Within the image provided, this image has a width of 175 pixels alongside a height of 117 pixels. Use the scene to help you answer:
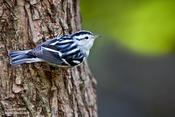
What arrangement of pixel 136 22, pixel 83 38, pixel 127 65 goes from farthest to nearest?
pixel 127 65
pixel 136 22
pixel 83 38

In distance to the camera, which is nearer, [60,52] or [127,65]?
[60,52]

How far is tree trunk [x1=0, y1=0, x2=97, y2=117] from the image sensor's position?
10.3 ft

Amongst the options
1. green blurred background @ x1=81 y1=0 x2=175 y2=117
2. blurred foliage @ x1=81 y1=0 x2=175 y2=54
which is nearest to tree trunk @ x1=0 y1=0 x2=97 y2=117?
blurred foliage @ x1=81 y1=0 x2=175 y2=54

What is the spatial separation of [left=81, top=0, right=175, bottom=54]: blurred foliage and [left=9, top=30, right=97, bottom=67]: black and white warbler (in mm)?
2234

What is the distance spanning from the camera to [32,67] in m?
3.16

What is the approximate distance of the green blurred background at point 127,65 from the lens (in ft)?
18.6

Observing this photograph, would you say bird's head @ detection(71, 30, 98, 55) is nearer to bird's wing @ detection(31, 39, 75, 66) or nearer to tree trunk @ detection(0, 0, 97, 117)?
bird's wing @ detection(31, 39, 75, 66)

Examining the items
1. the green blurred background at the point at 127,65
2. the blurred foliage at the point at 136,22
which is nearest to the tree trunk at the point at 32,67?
the blurred foliage at the point at 136,22

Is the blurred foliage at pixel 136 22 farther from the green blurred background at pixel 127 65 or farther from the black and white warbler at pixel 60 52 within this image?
the black and white warbler at pixel 60 52

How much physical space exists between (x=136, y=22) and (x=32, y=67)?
7.99 ft

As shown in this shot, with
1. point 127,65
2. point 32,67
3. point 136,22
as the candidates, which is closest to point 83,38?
point 32,67

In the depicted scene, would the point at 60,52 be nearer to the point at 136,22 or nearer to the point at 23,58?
the point at 23,58

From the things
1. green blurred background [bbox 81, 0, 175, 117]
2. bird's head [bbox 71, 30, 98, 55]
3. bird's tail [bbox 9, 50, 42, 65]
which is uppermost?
bird's head [bbox 71, 30, 98, 55]

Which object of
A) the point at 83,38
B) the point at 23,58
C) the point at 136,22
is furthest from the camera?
the point at 136,22
